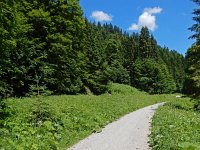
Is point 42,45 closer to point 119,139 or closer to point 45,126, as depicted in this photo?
point 45,126

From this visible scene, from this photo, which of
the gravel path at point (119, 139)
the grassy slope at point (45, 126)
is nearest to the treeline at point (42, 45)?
the grassy slope at point (45, 126)

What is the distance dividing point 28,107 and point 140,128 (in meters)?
7.22

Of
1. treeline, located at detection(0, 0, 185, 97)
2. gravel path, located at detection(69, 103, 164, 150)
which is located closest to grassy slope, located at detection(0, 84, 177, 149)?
gravel path, located at detection(69, 103, 164, 150)

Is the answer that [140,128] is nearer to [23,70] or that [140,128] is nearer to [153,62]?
[23,70]

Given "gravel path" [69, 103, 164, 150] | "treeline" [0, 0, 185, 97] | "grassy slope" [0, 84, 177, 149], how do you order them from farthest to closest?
"treeline" [0, 0, 185, 97], "gravel path" [69, 103, 164, 150], "grassy slope" [0, 84, 177, 149]

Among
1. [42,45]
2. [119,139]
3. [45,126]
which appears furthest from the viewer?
[42,45]

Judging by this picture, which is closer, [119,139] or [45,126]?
[45,126]

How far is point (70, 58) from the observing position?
40.5m

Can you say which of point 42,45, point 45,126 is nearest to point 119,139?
point 45,126

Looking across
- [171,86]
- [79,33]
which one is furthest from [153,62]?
[79,33]

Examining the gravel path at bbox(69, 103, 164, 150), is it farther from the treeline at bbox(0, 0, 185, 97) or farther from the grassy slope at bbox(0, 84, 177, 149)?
the treeline at bbox(0, 0, 185, 97)

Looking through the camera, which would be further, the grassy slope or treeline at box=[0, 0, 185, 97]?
treeline at box=[0, 0, 185, 97]

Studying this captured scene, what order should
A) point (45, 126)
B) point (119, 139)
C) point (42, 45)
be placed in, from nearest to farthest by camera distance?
point (45, 126)
point (119, 139)
point (42, 45)

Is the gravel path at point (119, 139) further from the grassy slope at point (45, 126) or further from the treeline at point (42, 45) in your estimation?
the treeline at point (42, 45)
